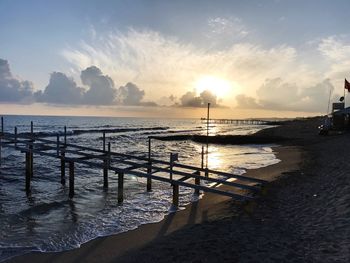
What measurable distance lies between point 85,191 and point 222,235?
10.5m

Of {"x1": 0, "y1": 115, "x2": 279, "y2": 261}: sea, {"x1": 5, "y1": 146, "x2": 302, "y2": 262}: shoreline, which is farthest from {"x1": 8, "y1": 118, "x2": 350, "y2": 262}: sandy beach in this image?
{"x1": 0, "y1": 115, "x2": 279, "y2": 261}: sea

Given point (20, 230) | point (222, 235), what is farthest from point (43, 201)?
point (222, 235)

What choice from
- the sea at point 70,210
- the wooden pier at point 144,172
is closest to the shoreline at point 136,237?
the sea at point 70,210

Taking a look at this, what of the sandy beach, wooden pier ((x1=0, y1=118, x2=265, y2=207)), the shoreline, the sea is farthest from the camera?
wooden pier ((x1=0, y1=118, x2=265, y2=207))

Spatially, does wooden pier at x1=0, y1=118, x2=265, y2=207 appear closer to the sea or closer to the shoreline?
the sea

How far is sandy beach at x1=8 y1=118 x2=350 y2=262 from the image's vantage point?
22.6 feet

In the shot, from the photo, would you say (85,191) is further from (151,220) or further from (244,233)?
(244,233)

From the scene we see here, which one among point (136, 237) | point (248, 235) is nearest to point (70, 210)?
point (136, 237)

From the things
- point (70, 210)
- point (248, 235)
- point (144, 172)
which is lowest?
point (70, 210)

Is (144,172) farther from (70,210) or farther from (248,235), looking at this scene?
(248,235)

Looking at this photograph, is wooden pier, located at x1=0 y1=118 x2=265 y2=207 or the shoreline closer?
the shoreline

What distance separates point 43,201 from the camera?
15.0 metres

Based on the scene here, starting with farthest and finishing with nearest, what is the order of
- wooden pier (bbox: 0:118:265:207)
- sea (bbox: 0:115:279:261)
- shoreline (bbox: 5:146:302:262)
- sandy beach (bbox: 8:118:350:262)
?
wooden pier (bbox: 0:118:265:207), sea (bbox: 0:115:279:261), shoreline (bbox: 5:146:302:262), sandy beach (bbox: 8:118:350:262)

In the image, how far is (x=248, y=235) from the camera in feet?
26.5
